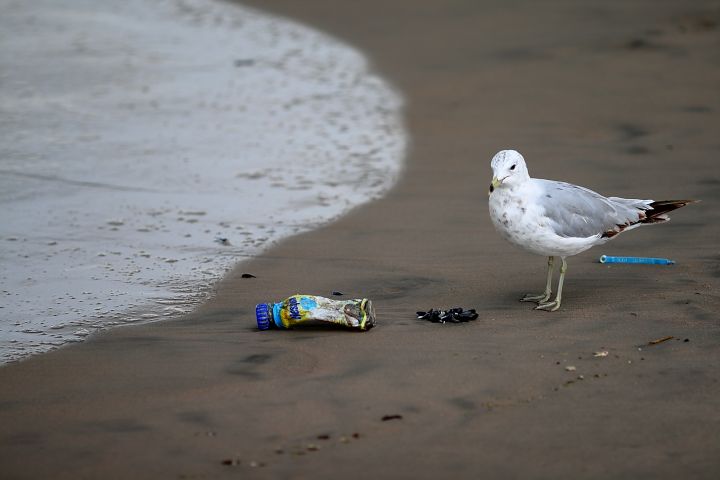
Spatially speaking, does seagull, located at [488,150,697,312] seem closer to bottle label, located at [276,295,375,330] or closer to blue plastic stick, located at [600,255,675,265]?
blue plastic stick, located at [600,255,675,265]

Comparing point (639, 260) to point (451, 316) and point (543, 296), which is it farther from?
point (451, 316)

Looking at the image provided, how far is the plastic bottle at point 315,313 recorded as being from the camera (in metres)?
5.54

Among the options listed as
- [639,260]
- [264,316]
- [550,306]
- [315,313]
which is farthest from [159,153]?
[550,306]

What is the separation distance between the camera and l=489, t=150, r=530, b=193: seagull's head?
5.88m

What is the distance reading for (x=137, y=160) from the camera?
9719 millimetres

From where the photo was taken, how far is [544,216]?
593cm

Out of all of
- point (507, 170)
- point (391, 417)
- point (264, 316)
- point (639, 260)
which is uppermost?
point (507, 170)

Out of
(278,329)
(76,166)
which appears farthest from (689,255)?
(76,166)

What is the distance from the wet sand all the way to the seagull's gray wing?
0.39 m

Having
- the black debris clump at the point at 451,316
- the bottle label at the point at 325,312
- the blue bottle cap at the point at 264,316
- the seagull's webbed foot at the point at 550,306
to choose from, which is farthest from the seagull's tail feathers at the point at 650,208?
the blue bottle cap at the point at 264,316

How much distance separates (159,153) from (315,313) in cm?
479

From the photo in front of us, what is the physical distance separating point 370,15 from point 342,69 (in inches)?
105

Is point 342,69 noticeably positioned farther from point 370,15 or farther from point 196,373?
point 196,373

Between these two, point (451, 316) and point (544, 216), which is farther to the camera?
point (544, 216)
